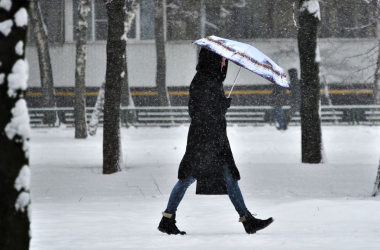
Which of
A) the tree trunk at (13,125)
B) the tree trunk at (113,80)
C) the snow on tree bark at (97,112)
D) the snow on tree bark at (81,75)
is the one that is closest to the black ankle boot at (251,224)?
the tree trunk at (13,125)

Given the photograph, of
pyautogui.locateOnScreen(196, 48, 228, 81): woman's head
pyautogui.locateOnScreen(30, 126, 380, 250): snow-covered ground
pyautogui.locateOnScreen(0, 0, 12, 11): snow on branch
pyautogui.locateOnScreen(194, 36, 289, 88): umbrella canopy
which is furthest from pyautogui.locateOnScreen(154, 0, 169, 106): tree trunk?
pyautogui.locateOnScreen(0, 0, 12, 11): snow on branch

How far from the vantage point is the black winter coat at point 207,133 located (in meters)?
6.13

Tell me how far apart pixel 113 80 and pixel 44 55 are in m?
13.2

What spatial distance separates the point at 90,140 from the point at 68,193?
1041cm

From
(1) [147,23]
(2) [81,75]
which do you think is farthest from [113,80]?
(1) [147,23]

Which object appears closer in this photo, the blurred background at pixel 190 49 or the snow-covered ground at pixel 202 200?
the snow-covered ground at pixel 202 200

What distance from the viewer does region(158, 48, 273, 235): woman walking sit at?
242 inches

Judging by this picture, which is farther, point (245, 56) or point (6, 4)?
point (245, 56)

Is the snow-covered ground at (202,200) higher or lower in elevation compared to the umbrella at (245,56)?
lower

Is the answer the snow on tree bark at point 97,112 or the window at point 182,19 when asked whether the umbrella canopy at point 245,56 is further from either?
the window at point 182,19

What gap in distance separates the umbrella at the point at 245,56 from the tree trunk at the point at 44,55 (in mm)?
17852

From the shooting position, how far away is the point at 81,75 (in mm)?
20828

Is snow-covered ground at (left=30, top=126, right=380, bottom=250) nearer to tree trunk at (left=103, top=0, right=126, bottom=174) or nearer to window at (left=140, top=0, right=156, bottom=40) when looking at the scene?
tree trunk at (left=103, top=0, right=126, bottom=174)

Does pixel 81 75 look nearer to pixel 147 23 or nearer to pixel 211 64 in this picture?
pixel 147 23
